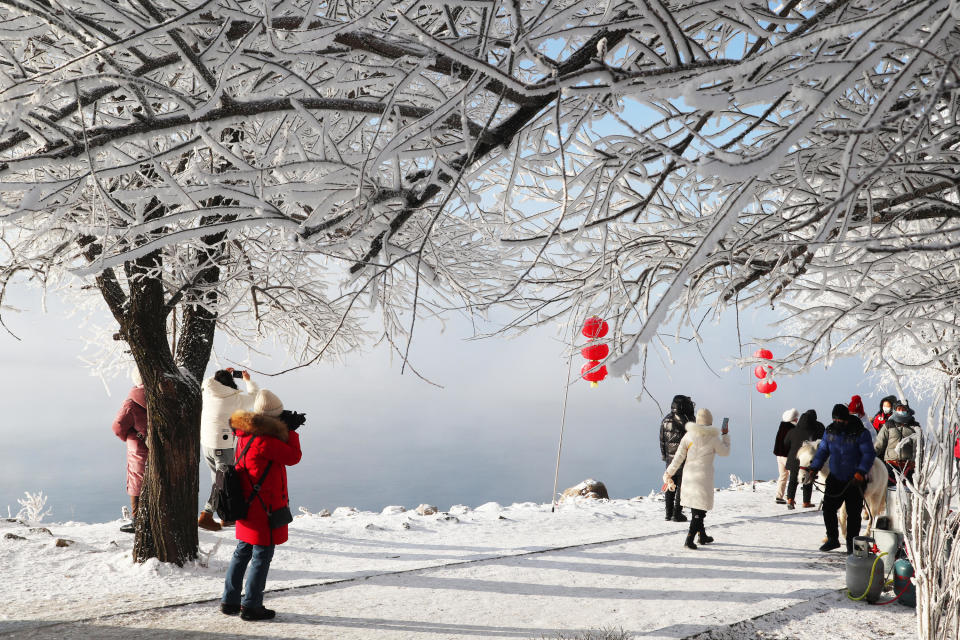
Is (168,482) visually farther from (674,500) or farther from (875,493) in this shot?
(875,493)

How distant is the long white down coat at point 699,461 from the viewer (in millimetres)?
7129

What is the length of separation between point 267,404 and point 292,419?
25cm

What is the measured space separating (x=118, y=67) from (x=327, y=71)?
2.91 feet

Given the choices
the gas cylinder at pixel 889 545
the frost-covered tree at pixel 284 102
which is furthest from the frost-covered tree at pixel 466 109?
the gas cylinder at pixel 889 545

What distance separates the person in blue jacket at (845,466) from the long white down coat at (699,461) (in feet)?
3.43

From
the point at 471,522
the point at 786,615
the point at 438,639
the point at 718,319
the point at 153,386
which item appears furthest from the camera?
the point at 471,522

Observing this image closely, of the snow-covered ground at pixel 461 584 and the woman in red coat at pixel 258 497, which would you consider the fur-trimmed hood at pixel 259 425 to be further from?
the snow-covered ground at pixel 461 584

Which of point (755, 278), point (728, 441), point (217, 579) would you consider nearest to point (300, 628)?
point (217, 579)

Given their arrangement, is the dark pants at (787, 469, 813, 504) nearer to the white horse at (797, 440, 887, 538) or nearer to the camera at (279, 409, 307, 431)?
the white horse at (797, 440, 887, 538)

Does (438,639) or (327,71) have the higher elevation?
(327,71)

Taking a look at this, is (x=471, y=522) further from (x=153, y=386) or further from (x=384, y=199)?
(x=384, y=199)

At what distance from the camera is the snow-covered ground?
4.84 metres

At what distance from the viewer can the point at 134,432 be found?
757cm

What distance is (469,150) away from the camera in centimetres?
224
